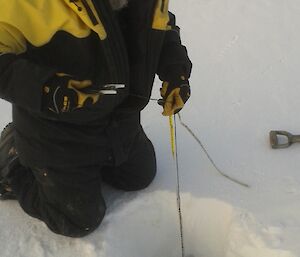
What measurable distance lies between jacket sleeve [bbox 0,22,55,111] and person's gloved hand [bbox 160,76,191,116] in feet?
1.39

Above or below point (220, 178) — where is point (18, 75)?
above

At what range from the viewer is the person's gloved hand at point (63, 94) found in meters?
1.20

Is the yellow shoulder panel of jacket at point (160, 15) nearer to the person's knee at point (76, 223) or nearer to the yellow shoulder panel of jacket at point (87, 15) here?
the yellow shoulder panel of jacket at point (87, 15)

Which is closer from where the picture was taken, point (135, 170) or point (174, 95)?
point (174, 95)

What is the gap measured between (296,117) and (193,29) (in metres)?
0.76

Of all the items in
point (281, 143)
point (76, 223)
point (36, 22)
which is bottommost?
point (76, 223)

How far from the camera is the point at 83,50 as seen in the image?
52.4 inches

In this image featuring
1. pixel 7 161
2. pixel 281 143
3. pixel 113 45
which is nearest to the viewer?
pixel 113 45

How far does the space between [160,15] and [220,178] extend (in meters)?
0.64

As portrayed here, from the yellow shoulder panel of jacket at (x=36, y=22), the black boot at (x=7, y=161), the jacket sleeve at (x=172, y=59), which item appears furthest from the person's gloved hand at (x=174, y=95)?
the black boot at (x=7, y=161)

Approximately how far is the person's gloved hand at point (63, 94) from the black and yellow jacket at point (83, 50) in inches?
0.7

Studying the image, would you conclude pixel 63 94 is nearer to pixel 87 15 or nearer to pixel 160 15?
pixel 87 15

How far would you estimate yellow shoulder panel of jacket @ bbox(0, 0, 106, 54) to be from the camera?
1190 millimetres

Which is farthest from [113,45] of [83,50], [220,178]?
[220,178]
